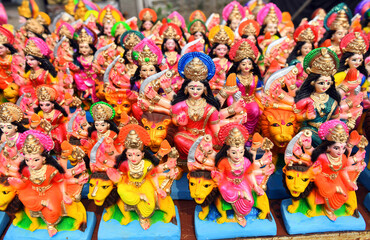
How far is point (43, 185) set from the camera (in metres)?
2.55

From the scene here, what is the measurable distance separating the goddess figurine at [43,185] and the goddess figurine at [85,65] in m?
2.24

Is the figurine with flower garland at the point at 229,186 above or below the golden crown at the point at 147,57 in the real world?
below

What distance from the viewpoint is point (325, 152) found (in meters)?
2.71

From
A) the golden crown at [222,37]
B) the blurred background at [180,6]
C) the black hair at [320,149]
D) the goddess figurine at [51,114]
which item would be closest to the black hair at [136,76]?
the goddess figurine at [51,114]

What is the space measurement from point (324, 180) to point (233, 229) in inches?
40.1

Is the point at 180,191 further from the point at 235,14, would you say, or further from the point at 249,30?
the point at 235,14

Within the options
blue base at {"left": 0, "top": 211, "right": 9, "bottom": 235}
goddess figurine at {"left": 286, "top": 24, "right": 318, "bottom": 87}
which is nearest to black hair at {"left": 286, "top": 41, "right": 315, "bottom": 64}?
goddess figurine at {"left": 286, "top": 24, "right": 318, "bottom": 87}

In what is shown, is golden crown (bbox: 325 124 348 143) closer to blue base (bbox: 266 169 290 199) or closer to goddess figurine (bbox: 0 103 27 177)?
blue base (bbox: 266 169 290 199)

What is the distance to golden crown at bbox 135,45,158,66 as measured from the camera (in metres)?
3.47

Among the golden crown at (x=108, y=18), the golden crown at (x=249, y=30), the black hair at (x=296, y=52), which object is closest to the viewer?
the black hair at (x=296, y=52)

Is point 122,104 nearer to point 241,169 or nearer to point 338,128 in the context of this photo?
point 241,169

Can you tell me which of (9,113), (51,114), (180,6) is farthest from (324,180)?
(180,6)

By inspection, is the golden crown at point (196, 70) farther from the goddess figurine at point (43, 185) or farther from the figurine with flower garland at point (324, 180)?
the goddess figurine at point (43, 185)

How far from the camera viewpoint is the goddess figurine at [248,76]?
361cm
